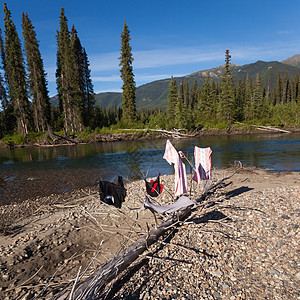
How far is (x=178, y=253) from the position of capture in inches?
Result: 214

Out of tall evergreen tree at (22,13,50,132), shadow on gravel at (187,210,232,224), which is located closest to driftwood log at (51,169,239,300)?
shadow on gravel at (187,210,232,224)

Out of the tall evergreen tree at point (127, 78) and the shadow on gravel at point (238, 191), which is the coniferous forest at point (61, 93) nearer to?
the tall evergreen tree at point (127, 78)

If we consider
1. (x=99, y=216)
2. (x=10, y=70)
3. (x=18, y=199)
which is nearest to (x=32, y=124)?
(x=10, y=70)

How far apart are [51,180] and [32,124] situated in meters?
34.9

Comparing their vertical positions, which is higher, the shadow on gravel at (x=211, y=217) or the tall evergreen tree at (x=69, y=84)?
the tall evergreen tree at (x=69, y=84)

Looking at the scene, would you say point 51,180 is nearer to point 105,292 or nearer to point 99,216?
point 99,216

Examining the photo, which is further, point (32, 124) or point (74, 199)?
point (32, 124)

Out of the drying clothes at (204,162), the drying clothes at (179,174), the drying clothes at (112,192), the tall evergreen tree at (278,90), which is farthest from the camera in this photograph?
the tall evergreen tree at (278,90)

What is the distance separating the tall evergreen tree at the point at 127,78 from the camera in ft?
153

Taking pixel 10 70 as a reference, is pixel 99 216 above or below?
below

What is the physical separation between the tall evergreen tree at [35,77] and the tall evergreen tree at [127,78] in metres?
16.7

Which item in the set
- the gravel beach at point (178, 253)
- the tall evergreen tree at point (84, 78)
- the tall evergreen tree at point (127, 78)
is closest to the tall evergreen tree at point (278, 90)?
the tall evergreen tree at point (127, 78)

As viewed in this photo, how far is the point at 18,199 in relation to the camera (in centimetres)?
1212

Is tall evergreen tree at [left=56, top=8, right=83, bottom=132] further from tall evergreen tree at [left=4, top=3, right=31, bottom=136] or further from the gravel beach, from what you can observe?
the gravel beach
